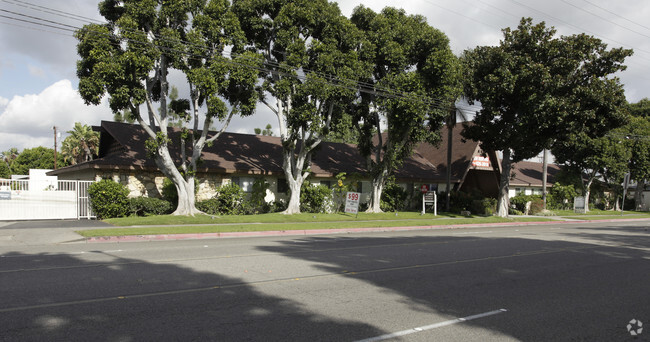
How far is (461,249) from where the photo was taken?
42.0 feet

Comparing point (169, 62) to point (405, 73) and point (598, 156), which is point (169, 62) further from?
point (598, 156)

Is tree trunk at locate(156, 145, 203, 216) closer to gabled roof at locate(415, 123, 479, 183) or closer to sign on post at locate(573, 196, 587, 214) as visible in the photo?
gabled roof at locate(415, 123, 479, 183)

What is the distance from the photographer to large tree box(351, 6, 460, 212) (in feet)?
79.4

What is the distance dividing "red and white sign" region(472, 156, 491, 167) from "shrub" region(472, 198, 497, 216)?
3.33 meters

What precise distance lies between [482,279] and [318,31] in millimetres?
Result: 18906

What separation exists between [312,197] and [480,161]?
1695cm

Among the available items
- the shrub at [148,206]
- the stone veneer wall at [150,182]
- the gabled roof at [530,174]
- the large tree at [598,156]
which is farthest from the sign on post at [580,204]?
the shrub at [148,206]

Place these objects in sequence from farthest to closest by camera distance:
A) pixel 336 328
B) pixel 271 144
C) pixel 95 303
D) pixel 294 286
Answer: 1. pixel 271 144
2. pixel 294 286
3. pixel 95 303
4. pixel 336 328

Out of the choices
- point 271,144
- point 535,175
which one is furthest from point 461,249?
point 535,175

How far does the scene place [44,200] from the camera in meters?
20.4

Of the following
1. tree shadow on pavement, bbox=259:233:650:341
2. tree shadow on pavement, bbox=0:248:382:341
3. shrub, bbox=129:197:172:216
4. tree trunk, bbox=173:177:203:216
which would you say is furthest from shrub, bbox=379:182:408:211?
tree shadow on pavement, bbox=0:248:382:341

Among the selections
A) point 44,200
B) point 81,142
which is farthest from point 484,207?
point 81,142

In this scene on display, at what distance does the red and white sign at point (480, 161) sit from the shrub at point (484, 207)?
3.33m

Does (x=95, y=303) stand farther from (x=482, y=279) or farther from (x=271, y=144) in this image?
(x=271, y=144)
